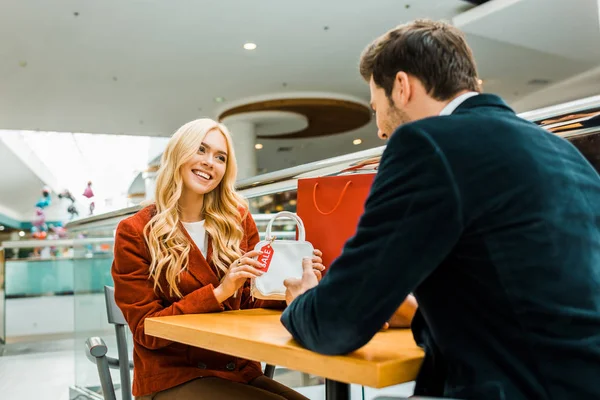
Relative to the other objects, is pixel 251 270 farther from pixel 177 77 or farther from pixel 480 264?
pixel 177 77

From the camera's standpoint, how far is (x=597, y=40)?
9.12 meters

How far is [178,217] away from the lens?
182 centimetres

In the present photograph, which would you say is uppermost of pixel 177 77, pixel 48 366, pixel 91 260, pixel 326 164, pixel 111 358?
pixel 177 77

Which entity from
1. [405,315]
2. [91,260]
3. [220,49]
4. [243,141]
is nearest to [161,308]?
[405,315]

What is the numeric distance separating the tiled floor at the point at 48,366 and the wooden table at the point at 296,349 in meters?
0.50

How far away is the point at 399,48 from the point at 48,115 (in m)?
13.1

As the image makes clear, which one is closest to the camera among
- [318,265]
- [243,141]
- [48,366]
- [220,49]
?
[318,265]

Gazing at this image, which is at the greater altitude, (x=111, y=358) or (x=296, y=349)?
(x=296, y=349)

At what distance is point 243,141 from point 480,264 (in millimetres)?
12570

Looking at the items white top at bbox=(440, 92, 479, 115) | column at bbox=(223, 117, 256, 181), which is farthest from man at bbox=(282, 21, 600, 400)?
column at bbox=(223, 117, 256, 181)

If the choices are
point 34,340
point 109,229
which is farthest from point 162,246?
point 34,340

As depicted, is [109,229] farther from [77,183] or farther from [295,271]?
[77,183]

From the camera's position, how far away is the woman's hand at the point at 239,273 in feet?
4.93

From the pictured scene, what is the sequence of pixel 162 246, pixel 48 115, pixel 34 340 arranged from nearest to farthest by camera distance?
pixel 162 246
pixel 34 340
pixel 48 115
